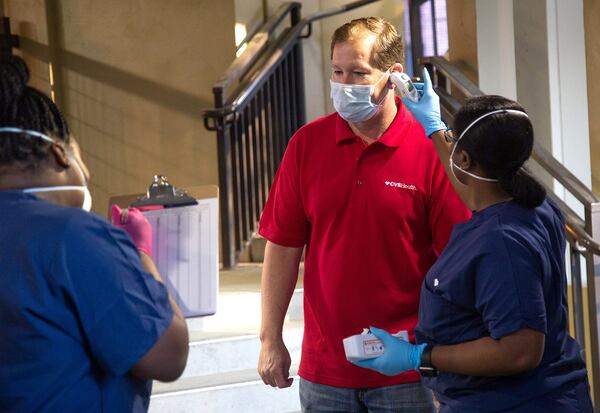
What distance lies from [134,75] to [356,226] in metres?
4.80

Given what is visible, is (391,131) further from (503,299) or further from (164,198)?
(503,299)

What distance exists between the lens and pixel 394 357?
2201 mm

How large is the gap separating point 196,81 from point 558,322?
16.4 ft

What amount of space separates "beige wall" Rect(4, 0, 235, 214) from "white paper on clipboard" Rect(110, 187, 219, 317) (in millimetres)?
4538

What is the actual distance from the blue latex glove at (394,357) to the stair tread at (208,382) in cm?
206

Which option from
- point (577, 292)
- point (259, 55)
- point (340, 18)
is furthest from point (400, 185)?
point (340, 18)

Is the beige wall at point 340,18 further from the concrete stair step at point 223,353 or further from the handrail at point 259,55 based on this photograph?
the concrete stair step at point 223,353

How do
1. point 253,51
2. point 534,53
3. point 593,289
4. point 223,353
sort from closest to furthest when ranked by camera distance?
1. point 593,289
2. point 223,353
3. point 534,53
4. point 253,51

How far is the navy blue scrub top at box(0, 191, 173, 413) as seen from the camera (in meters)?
1.58

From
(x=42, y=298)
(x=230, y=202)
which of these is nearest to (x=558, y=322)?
(x=42, y=298)

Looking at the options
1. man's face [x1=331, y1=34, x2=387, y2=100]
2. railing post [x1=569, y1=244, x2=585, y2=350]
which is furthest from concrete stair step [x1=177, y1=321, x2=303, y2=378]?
man's face [x1=331, y1=34, x2=387, y2=100]

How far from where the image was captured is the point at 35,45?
23.7ft

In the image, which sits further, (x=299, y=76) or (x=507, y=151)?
(x=299, y=76)

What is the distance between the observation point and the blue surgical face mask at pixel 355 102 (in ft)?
8.39
